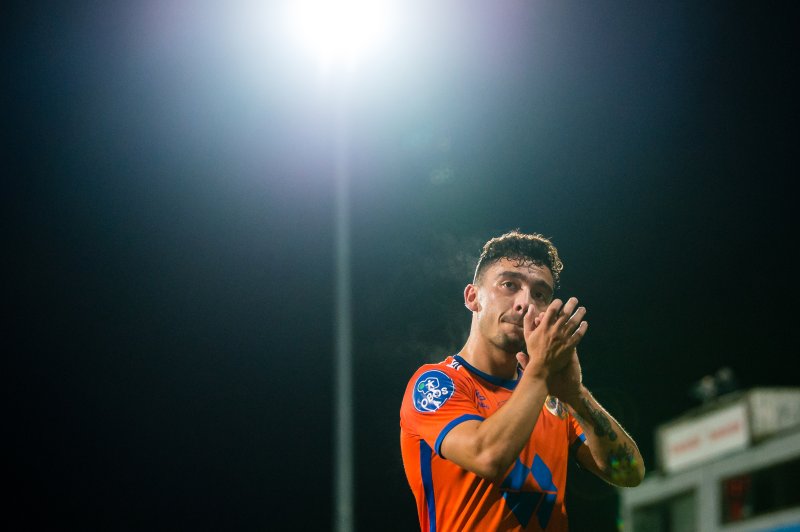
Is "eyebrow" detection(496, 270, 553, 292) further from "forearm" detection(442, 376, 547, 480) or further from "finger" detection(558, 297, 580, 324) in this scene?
"forearm" detection(442, 376, 547, 480)

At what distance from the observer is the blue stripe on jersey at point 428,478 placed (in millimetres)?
3412

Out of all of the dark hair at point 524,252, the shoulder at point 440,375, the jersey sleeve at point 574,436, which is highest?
the dark hair at point 524,252

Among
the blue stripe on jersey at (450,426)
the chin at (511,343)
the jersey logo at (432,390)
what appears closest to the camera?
the blue stripe on jersey at (450,426)

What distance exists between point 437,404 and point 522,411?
49 cm

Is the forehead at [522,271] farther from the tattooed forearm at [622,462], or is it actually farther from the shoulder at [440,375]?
the tattooed forearm at [622,462]

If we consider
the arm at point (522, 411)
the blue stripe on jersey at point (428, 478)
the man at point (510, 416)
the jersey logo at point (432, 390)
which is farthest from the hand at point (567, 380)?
the blue stripe on jersey at point (428, 478)

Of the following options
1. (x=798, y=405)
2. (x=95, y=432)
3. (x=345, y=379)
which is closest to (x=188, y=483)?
(x=95, y=432)

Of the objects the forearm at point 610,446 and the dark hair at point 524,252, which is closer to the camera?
the forearm at point 610,446

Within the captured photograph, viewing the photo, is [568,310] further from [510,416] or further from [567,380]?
[510,416]

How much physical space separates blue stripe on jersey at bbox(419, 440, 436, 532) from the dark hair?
894 millimetres

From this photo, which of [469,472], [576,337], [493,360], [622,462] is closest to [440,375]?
[493,360]

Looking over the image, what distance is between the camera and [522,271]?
12.1 feet

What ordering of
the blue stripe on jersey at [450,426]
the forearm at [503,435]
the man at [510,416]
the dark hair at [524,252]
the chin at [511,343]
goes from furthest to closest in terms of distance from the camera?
the dark hair at [524,252] < the chin at [511,343] < the blue stripe on jersey at [450,426] < the man at [510,416] < the forearm at [503,435]

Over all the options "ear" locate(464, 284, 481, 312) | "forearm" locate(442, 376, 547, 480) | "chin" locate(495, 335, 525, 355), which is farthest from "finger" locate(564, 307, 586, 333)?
"ear" locate(464, 284, 481, 312)
